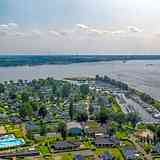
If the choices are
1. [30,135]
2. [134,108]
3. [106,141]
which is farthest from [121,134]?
[134,108]

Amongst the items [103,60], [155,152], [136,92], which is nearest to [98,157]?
[155,152]

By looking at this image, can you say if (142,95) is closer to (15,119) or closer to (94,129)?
(94,129)

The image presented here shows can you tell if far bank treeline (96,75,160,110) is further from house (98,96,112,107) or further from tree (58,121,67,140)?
tree (58,121,67,140)

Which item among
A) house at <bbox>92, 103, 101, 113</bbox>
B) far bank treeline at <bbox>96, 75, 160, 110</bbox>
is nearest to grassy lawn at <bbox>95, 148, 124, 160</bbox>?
house at <bbox>92, 103, 101, 113</bbox>

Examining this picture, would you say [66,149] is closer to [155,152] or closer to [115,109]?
[155,152]

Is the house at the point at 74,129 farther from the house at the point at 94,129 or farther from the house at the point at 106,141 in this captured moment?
the house at the point at 106,141
